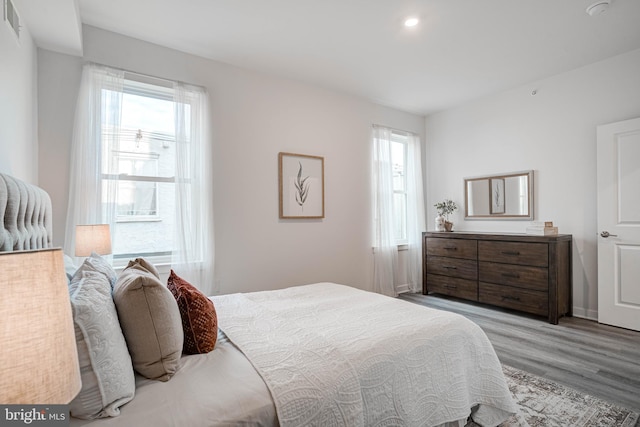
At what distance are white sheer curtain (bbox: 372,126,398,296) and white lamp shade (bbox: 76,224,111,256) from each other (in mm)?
3172

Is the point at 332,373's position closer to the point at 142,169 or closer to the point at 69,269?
the point at 69,269

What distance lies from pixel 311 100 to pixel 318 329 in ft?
10.0

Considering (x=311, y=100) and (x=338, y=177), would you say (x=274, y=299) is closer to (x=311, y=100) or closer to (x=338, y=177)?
(x=338, y=177)

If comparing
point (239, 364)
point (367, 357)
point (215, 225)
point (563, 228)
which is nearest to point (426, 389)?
point (367, 357)

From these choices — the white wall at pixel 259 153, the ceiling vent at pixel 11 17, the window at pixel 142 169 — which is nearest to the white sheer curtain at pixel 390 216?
→ the white wall at pixel 259 153

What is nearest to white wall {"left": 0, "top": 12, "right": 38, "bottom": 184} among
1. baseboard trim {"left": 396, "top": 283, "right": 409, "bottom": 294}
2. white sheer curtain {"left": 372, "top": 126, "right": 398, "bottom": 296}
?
white sheer curtain {"left": 372, "top": 126, "right": 398, "bottom": 296}

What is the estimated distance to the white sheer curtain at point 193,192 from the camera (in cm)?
304

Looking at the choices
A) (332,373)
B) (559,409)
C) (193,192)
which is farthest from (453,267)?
(332,373)

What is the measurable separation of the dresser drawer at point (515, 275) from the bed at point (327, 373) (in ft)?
7.53

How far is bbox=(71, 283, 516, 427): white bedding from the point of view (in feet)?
3.54

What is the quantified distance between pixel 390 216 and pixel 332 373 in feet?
11.8

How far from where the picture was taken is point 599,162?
344 cm

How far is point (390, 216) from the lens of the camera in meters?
4.69

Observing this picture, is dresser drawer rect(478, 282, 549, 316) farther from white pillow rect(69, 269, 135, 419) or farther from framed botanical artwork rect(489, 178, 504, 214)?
white pillow rect(69, 269, 135, 419)
